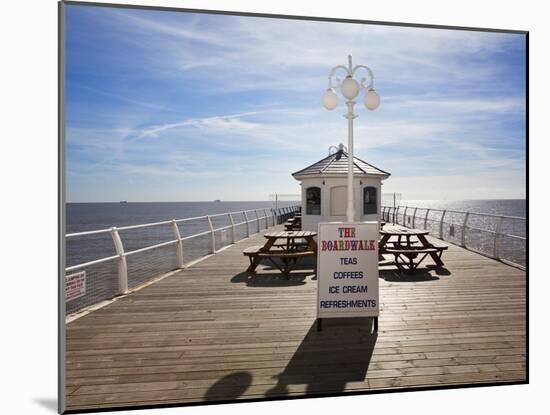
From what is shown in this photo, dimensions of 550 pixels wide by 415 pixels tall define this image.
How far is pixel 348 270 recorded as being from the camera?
371cm

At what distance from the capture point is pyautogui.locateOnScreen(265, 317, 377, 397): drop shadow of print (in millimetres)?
2770

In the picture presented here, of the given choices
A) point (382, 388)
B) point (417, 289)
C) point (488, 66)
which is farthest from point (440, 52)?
point (382, 388)

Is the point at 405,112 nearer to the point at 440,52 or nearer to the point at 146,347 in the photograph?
the point at 440,52

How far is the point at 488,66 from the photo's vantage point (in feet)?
14.2

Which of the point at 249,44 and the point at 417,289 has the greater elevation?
the point at 249,44

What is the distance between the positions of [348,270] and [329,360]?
100 cm

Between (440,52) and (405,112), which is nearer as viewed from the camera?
(440,52)

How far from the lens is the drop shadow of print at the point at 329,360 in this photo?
9.09 ft

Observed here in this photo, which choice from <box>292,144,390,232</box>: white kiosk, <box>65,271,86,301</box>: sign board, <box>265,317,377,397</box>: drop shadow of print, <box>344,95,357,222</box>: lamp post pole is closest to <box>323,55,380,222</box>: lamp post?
<box>344,95,357,222</box>: lamp post pole

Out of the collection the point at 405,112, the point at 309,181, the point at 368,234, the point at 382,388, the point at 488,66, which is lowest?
the point at 382,388

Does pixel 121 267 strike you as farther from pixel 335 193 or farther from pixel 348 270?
pixel 335 193

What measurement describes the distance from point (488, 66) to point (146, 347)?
531cm

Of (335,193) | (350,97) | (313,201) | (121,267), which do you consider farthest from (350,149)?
(313,201)

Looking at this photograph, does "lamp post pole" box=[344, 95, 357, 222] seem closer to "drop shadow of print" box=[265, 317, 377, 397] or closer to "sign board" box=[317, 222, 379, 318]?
"sign board" box=[317, 222, 379, 318]
